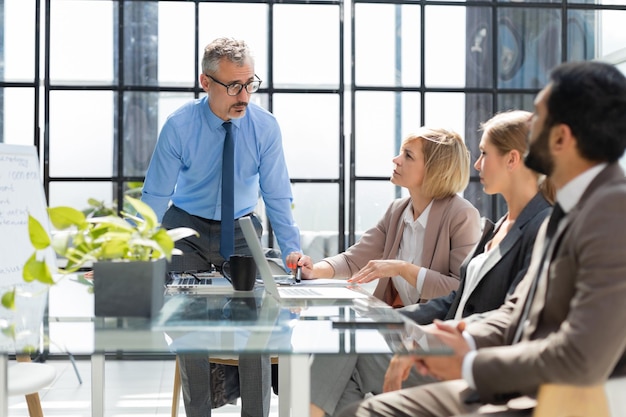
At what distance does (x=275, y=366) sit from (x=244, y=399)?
49 cm

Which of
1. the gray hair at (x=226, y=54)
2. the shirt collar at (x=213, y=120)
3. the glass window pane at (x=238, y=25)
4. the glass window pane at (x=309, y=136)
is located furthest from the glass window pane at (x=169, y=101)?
the gray hair at (x=226, y=54)

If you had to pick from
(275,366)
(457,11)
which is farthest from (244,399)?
(457,11)

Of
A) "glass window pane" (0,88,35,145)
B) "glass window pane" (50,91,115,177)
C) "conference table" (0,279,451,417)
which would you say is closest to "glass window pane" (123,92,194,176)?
"glass window pane" (50,91,115,177)

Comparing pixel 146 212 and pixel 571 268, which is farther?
pixel 146 212

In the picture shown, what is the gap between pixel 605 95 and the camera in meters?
1.59

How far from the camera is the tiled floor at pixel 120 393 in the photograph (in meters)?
4.40

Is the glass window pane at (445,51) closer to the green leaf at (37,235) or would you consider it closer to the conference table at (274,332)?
the conference table at (274,332)

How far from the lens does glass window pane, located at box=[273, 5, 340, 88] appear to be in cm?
554

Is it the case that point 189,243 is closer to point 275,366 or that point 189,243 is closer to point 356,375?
point 275,366

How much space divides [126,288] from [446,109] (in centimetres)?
397

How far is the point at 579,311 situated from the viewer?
Answer: 1.51 metres

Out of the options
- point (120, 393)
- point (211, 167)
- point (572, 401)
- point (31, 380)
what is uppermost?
point (211, 167)

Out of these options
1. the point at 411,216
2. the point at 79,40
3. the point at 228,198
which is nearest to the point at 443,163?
the point at 411,216

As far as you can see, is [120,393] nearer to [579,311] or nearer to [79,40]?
[79,40]
